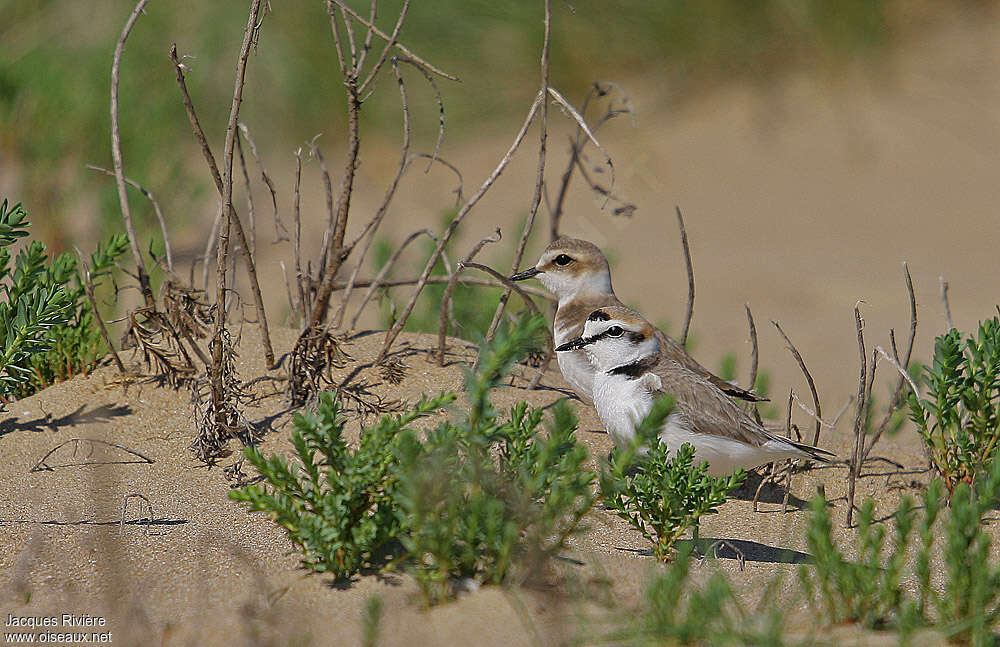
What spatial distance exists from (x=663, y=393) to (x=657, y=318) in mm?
3885

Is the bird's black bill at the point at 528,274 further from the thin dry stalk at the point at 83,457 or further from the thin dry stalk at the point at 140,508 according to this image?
the thin dry stalk at the point at 140,508

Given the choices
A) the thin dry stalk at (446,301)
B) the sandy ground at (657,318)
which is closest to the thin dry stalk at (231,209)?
the sandy ground at (657,318)

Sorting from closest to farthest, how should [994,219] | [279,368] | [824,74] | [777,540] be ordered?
[777,540] → [279,368] → [994,219] → [824,74]

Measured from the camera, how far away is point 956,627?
2.23 m

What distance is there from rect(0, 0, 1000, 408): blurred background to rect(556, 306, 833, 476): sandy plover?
13.1ft

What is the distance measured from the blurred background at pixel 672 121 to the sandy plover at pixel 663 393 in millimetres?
4007

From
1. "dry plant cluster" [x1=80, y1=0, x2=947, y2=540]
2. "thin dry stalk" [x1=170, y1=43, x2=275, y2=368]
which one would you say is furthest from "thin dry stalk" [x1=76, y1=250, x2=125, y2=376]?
"thin dry stalk" [x1=170, y1=43, x2=275, y2=368]

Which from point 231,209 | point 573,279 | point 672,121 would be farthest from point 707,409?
point 672,121

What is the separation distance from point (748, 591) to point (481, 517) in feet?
2.69

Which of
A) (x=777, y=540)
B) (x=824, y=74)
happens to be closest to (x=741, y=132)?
(x=824, y=74)

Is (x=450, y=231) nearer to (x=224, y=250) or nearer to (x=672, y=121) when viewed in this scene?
(x=224, y=250)

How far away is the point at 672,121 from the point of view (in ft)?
35.8

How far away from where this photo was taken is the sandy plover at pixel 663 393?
366cm

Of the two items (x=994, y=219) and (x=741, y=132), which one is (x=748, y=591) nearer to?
(x=994, y=219)
